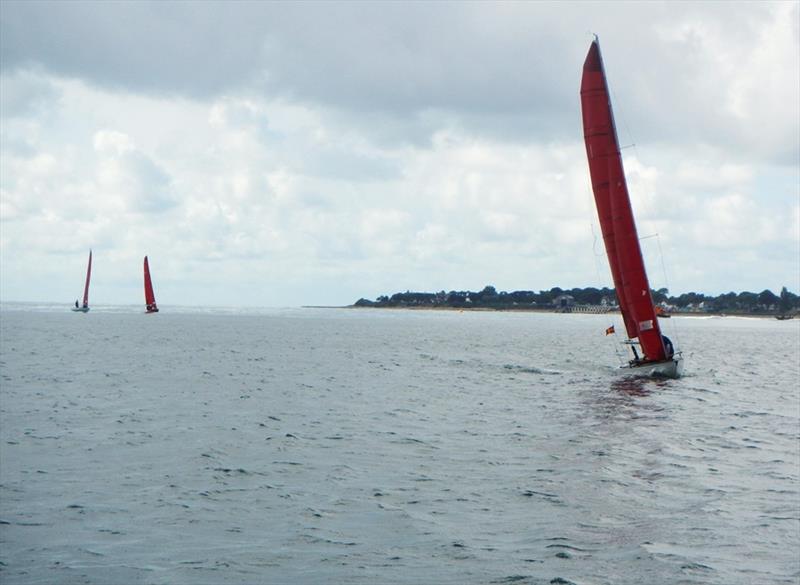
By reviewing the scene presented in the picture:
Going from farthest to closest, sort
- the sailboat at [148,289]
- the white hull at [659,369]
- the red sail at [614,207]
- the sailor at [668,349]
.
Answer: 1. the sailboat at [148,289]
2. the red sail at [614,207]
3. the sailor at [668,349]
4. the white hull at [659,369]

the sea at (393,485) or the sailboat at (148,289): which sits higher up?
the sailboat at (148,289)

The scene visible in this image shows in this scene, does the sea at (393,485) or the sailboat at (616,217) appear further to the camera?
the sailboat at (616,217)

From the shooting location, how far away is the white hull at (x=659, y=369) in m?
48.0

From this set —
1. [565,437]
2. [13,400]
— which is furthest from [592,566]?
[13,400]

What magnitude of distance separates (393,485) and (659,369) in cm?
3254

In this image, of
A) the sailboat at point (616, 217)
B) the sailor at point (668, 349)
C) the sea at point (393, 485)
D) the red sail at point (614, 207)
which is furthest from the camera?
the red sail at point (614, 207)

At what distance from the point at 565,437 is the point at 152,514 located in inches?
572

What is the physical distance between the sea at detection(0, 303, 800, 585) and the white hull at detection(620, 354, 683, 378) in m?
5.60

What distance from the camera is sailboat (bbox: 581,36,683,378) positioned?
4956 centimetres

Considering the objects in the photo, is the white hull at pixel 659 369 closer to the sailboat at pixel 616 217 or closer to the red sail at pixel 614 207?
the sailboat at pixel 616 217

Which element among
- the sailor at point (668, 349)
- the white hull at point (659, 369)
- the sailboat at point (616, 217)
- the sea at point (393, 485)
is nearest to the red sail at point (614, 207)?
the sailboat at point (616, 217)

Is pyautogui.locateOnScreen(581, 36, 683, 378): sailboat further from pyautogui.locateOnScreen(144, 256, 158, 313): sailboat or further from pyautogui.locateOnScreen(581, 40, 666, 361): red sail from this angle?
pyautogui.locateOnScreen(144, 256, 158, 313): sailboat

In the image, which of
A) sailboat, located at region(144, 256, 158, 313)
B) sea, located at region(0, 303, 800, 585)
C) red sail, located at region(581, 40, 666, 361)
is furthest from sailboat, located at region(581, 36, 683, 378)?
sailboat, located at region(144, 256, 158, 313)

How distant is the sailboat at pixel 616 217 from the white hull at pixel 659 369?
0.19 ft
